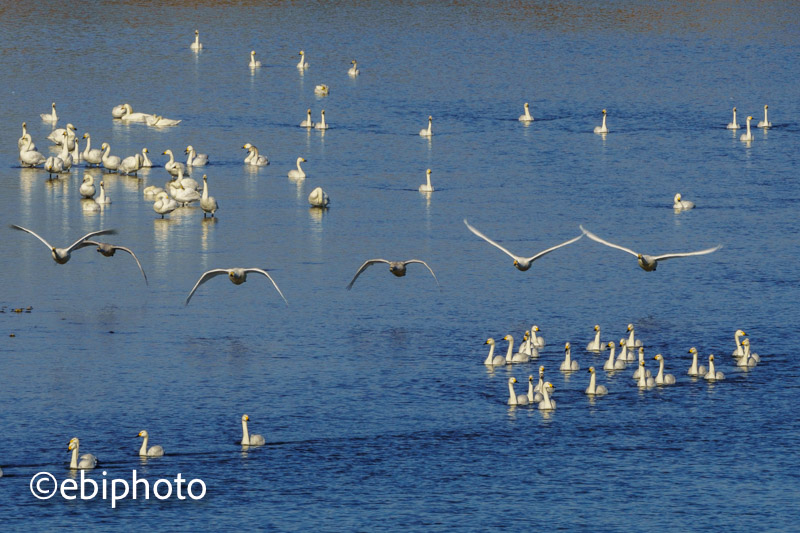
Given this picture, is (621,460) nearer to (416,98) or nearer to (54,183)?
(54,183)

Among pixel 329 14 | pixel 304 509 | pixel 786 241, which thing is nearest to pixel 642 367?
pixel 304 509

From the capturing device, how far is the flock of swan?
171 ft

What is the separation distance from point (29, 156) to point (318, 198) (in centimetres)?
1877

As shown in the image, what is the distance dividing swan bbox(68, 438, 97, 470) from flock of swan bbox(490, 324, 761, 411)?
13.4 metres

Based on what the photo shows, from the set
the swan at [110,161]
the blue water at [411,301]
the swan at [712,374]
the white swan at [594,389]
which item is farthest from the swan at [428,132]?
the white swan at [594,389]

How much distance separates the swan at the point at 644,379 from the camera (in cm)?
5388

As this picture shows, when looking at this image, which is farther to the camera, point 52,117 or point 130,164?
point 52,117

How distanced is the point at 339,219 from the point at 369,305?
13.8 meters

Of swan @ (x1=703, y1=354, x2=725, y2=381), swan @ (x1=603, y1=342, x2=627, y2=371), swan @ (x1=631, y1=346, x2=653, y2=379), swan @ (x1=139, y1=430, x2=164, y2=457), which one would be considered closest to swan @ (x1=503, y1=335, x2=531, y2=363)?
swan @ (x1=603, y1=342, x2=627, y2=371)

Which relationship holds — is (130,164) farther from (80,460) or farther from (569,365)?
(80,460)

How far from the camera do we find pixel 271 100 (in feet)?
366

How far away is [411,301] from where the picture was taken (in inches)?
2527

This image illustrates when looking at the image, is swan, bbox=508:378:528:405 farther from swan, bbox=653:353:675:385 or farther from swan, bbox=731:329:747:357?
swan, bbox=731:329:747:357

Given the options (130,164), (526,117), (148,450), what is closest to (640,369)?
(148,450)
